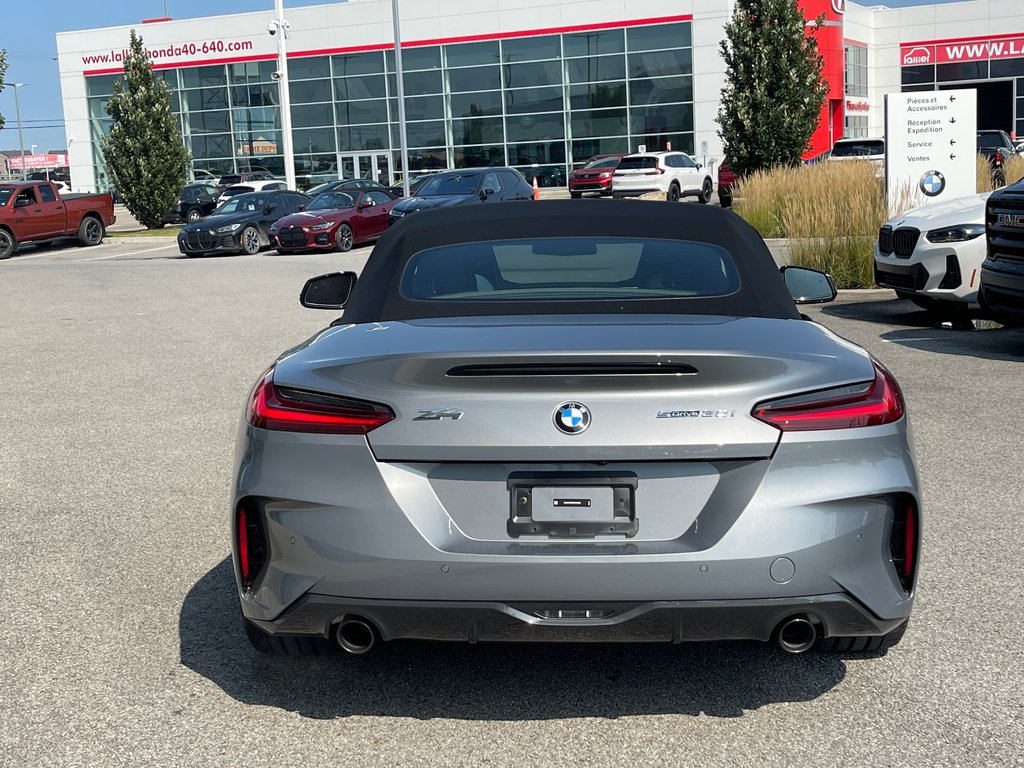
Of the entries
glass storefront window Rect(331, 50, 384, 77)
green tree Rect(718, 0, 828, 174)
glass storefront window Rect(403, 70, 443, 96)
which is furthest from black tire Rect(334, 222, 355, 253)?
glass storefront window Rect(331, 50, 384, 77)

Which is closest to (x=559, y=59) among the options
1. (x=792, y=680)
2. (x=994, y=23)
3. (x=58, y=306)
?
(x=994, y=23)

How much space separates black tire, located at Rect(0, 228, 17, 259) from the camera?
30.6m

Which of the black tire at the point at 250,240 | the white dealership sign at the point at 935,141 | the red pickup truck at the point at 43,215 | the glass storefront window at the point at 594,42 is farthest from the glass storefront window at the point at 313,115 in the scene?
the white dealership sign at the point at 935,141

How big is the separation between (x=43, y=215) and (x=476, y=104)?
2825 cm

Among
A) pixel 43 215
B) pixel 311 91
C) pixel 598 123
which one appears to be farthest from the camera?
pixel 311 91

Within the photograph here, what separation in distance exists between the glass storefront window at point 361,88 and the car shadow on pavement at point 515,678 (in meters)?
55.9

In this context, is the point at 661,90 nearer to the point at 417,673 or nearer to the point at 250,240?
the point at 250,240

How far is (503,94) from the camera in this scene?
5603 centimetres

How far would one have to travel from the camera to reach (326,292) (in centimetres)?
534

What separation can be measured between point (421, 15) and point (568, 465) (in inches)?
2233

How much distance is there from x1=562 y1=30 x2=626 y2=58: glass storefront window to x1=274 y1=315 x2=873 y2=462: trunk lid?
53.2m

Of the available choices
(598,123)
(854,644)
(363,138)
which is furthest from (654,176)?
(854,644)

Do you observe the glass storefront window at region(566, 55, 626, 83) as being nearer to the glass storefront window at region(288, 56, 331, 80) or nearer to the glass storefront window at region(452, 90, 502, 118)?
the glass storefront window at region(452, 90, 502, 118)

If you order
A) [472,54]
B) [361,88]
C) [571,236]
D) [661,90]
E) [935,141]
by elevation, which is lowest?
[571,236]
